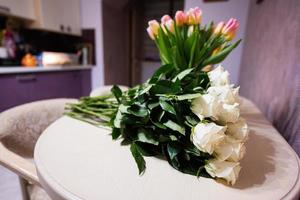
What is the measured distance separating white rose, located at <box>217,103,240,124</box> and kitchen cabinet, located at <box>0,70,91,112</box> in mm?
1933

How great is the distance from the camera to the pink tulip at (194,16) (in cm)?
67

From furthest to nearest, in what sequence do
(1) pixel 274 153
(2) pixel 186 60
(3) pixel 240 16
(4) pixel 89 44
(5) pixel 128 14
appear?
(5) pixel 128 14
(4) pixel 89 44
(3) pixel 240 16
(2) pixel 186 60
(1) pixel 274 153

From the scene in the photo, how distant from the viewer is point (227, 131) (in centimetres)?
38

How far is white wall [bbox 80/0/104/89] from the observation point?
258 cm

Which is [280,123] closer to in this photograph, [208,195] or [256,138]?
[256,138]

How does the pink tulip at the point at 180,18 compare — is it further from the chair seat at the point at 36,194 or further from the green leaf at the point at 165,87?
the chair seat at the point at 36,194

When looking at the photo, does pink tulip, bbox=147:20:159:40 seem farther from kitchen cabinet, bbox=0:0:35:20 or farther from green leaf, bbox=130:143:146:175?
kitchen cabinet, bbox=0:0:35:20

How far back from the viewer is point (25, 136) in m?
0.78

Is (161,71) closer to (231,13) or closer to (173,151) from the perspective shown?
(173,151)

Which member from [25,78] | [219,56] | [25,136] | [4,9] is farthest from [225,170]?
[4,9]

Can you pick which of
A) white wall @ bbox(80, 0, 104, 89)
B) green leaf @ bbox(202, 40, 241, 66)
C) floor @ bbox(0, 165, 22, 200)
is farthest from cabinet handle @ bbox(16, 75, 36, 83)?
green leaf @ bbox(202, 40, 241, 66)

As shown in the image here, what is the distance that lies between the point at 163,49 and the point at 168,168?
0.46 m

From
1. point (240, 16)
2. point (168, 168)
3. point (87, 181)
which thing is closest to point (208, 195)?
point (168, 168)

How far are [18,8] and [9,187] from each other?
175cm
